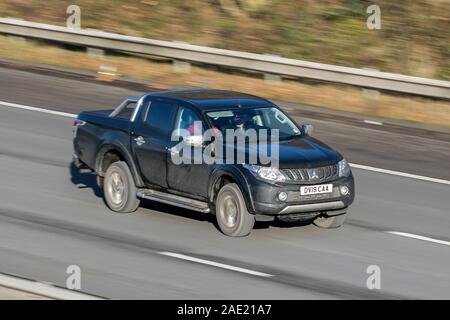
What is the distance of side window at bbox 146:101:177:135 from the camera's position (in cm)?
1391

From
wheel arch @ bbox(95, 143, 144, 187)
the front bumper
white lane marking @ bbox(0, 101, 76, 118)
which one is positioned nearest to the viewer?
the front bumper

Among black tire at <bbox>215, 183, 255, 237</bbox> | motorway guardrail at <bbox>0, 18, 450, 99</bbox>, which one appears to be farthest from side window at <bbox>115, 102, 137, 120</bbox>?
motorway guardrail at <bbox>0, 18, 450, 99</bbox>

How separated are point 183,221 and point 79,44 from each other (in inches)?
→ 497

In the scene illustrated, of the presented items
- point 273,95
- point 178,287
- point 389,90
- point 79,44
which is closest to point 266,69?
point 273,95

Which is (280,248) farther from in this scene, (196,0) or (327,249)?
(196,0)

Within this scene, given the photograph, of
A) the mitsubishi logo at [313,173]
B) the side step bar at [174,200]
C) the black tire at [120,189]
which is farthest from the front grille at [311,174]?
the black tire at [120,189]

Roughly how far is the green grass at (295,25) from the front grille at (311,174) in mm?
12497

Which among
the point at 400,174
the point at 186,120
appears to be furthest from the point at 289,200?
the point at 400,174

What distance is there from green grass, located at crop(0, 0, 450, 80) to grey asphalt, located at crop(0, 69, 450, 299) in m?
Answer: 7.89

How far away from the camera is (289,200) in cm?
1273

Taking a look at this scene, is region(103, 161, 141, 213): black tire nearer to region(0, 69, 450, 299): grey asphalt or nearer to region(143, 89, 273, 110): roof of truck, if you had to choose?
region(0, 69, 450, 299): grey asphalt

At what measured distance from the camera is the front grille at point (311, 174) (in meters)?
12.8

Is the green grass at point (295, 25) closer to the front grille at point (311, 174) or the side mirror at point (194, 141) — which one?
the front grille at point (311, 174)

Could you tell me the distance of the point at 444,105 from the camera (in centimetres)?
2214
